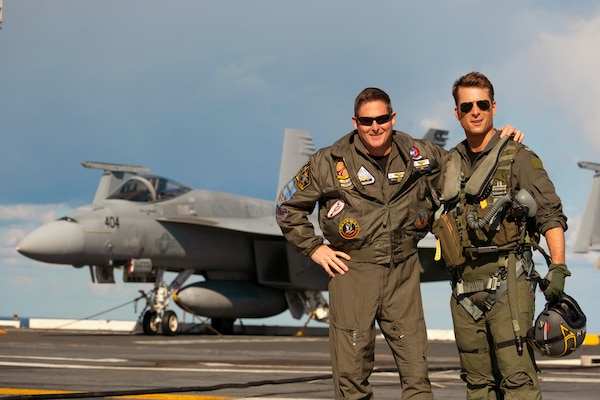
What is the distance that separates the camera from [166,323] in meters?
24.4

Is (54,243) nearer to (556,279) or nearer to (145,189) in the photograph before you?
(145,189)

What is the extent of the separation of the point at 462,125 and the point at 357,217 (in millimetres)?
772

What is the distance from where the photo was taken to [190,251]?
26.1m

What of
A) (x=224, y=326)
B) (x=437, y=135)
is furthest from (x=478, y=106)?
(x=437, y=135)

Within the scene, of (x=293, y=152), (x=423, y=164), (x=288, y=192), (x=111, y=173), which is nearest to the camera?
(x=423, y=164)

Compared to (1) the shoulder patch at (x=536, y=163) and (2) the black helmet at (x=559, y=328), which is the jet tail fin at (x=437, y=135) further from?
(2) the black helmet at (x=559, y=328)

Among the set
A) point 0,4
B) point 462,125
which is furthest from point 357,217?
point 0,4

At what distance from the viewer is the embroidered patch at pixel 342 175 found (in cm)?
513

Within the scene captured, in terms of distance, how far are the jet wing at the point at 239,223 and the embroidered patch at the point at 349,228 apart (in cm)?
2047

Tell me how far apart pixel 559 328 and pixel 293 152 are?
2846 centimetres

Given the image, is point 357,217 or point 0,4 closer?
point 357,217

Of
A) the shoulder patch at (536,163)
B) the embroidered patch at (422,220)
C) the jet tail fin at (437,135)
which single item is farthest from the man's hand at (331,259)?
the jet tail fin at (437,135)

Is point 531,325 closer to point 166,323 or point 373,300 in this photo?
point 373,300

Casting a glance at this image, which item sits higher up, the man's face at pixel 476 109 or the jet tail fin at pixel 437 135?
the jet tail fin at pixel 437 135
